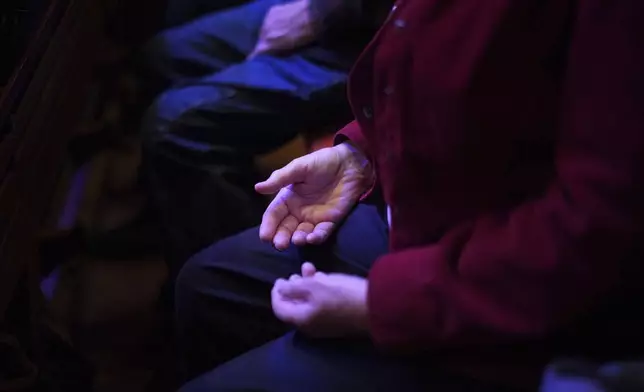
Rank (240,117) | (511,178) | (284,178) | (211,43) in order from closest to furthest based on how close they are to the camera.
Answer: (511,178)
(284,178)
(240,117)
(211,43)

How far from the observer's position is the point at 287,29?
1.28 metres

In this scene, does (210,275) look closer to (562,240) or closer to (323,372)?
(323,372)

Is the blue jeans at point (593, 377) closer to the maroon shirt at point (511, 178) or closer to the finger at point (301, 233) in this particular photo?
the maroon shirt at point (511, 178)

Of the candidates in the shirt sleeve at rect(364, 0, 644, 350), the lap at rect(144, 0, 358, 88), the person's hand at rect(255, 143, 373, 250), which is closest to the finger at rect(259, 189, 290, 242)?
the person's hand at rect(255, 143, 373, 250)

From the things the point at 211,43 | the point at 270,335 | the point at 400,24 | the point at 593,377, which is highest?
the point at 400,24

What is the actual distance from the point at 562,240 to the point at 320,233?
32cm

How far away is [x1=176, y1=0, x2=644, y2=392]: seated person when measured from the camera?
0.53 m

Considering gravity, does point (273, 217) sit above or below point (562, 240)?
below

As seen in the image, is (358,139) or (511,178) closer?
(511,178)

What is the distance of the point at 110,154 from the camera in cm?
149

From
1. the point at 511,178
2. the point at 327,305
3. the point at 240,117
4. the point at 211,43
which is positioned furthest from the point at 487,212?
the point at 211,43

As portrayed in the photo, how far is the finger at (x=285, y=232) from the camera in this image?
82cm

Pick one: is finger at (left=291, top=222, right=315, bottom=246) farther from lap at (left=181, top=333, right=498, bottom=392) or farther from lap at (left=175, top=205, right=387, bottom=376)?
lap at (left=181, top=333, right=498, bottom=392)

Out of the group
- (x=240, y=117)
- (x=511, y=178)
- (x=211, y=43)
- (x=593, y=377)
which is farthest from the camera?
(x=211, y=43)
